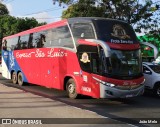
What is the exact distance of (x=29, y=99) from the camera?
14.2 metres

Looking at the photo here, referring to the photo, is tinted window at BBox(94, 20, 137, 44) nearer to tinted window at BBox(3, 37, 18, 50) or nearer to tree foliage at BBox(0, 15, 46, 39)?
tinted window at BBox(3, 37, 18, 50)

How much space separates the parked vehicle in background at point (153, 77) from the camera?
53.2ft

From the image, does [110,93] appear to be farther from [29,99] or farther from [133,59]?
[29,99]

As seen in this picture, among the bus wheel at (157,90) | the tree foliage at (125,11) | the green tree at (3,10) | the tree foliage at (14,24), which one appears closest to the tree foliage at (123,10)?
the tree foliage at (125,11)

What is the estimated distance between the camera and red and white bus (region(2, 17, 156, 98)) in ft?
42.5

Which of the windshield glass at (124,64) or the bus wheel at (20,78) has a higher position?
the windshield glass at (124,64)

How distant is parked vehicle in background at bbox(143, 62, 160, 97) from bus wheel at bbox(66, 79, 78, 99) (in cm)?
400

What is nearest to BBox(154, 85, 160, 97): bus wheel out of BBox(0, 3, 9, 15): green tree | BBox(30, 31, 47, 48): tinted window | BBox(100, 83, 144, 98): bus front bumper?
BBox(100, 83, 144, 98): bus front bumper

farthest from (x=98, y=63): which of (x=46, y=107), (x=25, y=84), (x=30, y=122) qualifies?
(x=25, y=84)

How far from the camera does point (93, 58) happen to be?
13.4 meters

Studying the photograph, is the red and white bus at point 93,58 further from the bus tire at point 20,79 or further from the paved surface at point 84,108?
the bus tire at point 20,79

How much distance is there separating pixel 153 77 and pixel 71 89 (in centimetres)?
414

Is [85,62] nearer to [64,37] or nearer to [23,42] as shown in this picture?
[64,37]

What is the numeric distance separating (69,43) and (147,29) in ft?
39.0
